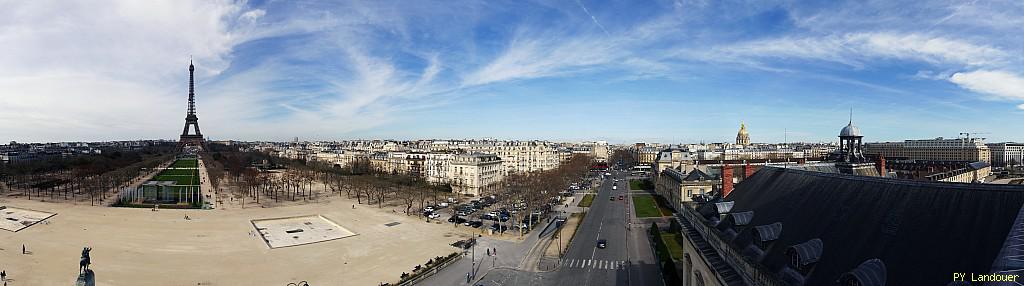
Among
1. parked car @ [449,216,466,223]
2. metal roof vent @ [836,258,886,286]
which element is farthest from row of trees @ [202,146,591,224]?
metal roof vent @ [836,258,886,286]

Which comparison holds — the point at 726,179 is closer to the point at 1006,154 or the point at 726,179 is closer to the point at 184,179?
the point at 184,179

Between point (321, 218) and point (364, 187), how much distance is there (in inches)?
973

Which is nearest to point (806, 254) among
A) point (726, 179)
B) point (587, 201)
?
point (726, 179)

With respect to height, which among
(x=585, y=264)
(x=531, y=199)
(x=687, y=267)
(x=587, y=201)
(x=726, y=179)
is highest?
(x=726, y=179)

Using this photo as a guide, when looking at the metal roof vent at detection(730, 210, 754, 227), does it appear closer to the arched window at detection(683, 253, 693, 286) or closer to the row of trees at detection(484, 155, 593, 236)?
the arched window at detection(683, 253, 693, 286)

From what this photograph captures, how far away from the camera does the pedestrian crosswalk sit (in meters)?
39.9

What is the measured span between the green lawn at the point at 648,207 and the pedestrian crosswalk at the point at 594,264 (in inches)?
1010

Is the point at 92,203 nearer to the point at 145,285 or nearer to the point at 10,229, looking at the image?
the point at 10,229

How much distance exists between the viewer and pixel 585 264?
40.9 metres

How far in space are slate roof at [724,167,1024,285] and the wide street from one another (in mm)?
19795

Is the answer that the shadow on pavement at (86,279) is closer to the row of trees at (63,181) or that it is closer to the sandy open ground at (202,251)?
the sandy open ground at (202,251)

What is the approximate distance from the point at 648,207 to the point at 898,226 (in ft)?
201

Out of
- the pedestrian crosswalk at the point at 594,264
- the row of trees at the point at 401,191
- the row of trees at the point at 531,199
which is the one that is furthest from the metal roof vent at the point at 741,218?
the row of trees at the point at 401,191

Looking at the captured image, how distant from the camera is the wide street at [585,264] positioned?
36.3 meters
